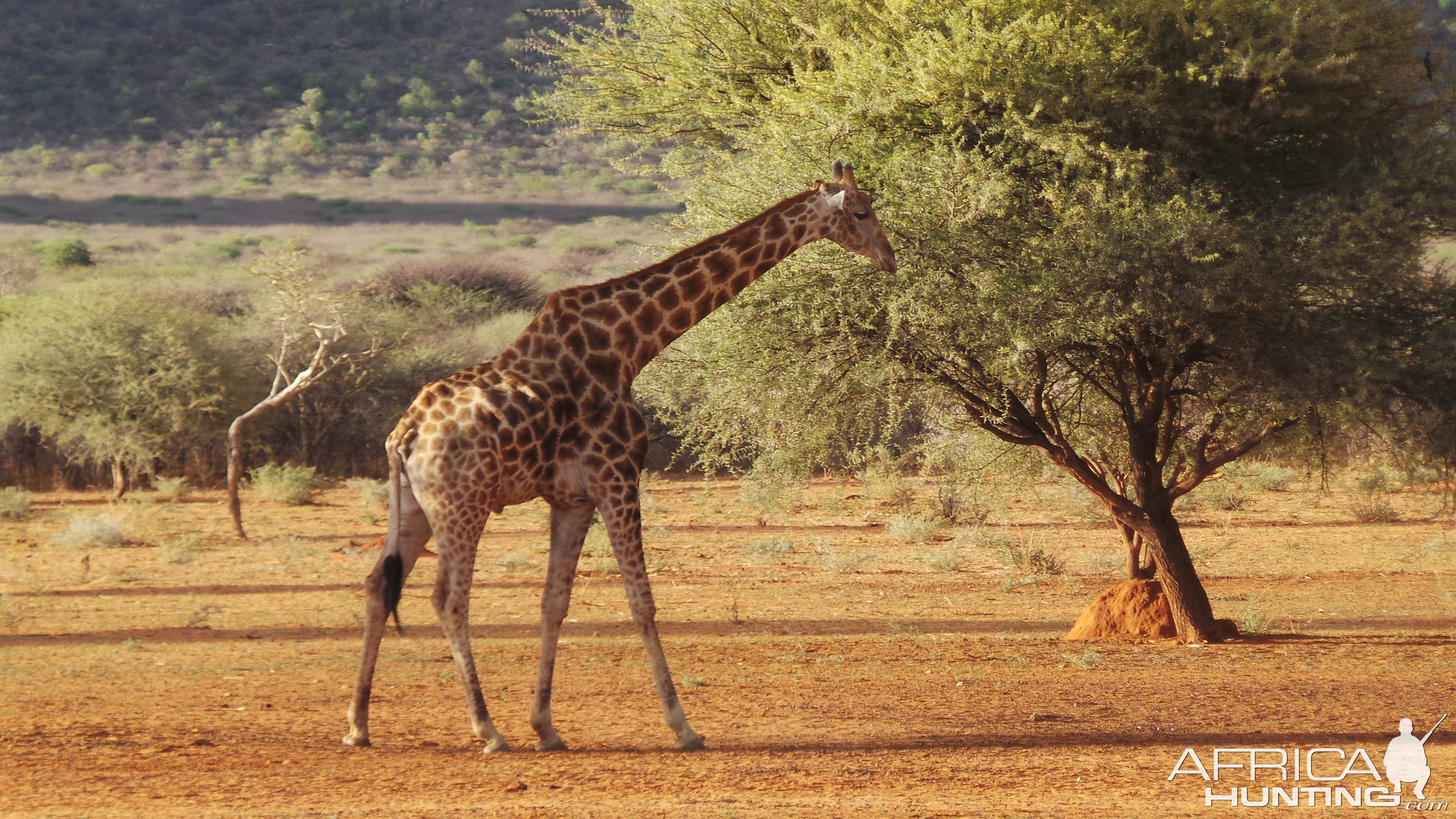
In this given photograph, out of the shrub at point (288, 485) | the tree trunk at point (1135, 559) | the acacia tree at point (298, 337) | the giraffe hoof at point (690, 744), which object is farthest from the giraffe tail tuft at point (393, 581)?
the shrub at point (288, 485)

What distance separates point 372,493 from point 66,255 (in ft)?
87.9

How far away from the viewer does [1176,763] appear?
745 centimetres

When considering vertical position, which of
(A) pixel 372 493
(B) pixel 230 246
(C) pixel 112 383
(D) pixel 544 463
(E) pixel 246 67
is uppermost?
(E) pixel 246 67

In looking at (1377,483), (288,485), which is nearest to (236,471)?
(288,485)

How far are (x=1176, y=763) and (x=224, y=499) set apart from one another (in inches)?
954

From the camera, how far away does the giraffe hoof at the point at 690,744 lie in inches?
297

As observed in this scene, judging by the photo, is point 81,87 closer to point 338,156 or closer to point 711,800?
point 338,156

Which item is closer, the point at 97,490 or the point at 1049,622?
the point at 1049,622

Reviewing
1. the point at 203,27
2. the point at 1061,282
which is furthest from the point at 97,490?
the point at 203,27

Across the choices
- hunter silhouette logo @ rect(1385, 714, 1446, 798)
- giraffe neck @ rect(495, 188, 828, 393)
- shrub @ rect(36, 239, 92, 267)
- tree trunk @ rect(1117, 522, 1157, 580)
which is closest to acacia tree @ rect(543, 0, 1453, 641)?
giraffe neck @ rect(495, 188, 828, 393)

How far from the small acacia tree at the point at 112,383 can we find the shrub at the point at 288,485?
1865mm

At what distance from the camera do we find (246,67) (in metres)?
63.5

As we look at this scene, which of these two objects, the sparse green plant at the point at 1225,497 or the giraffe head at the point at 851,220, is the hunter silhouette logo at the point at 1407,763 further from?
the sparse green plant at the point at 1225,497

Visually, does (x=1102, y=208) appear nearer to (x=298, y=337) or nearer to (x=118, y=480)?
(x=298, y=337)
